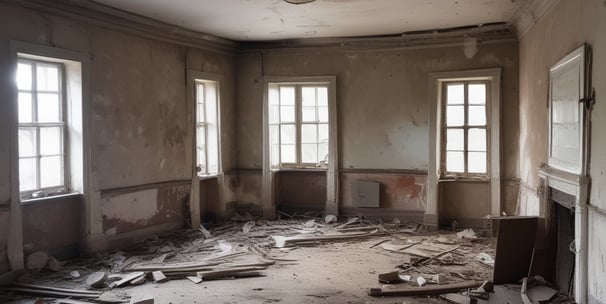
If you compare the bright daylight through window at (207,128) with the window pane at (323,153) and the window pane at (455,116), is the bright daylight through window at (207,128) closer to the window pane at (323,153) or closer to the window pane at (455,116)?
the window pane at (323,153)

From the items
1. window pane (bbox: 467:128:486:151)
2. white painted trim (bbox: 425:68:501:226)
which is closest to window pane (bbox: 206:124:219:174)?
white painted trim (bbox: 425:68:501:226)

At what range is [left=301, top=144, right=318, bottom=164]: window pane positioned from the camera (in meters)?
9.61

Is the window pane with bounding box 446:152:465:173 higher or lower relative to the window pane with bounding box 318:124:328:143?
lower

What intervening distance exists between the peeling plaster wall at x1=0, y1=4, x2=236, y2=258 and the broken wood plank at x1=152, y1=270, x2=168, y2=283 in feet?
4.30

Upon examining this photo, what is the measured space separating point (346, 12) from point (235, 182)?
168 inches

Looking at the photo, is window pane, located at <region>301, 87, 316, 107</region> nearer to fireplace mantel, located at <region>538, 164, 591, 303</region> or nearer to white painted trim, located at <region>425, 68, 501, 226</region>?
white painted trim, located at <region>425, 68, 501, 226</region>

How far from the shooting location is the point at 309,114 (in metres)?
9.55

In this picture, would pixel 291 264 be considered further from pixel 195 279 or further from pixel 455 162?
pixel 455 162

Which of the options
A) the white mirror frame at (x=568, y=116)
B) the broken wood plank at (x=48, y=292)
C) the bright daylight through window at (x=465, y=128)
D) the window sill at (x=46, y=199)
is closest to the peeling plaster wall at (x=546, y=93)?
the white mirror frame at (x=568, y=116)

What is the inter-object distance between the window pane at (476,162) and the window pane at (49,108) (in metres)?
6.42

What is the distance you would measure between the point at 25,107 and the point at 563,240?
639 cm

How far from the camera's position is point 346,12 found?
7.04 metres

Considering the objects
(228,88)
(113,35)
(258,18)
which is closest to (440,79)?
(258,18)

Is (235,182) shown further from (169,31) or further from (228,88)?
(169,31)
